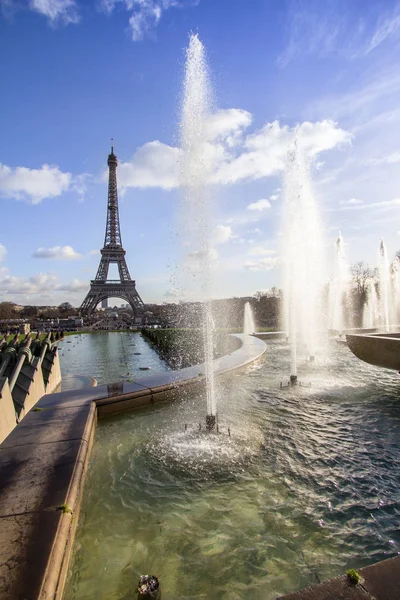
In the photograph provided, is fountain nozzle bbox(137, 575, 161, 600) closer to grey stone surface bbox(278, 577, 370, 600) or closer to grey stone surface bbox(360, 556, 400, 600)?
grey stone surface bbox(278, 577, 370, 600)

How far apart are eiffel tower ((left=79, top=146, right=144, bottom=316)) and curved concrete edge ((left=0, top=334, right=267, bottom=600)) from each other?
72674mm

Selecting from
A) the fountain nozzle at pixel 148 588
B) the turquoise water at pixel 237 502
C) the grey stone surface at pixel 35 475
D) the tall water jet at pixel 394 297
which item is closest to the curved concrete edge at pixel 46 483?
the grey stone surface at pixel 35 475

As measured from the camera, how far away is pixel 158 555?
9.69ft

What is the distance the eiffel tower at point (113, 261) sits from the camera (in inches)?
3049

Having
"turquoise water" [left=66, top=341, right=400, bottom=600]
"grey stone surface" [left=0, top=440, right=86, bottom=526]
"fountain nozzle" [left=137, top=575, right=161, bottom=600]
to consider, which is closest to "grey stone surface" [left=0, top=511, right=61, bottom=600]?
"grey stone surface" [left=0, top=440, right=86, bottom=526]

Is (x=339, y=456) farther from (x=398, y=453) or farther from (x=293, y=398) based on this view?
(x=293, y=398)

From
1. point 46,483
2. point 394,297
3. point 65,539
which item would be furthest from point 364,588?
point 394,297

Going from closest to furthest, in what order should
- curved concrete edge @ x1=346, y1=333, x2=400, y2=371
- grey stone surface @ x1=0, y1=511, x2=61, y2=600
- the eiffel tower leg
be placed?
1. grey stone surface @ x1=0, y1=511, x2=61, y2=600
2. curved concrete edge @ x1=346, y1=333, x2=400, y2=371
3. the eiffel tower leg

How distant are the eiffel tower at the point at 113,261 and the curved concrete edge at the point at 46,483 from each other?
72674 mm

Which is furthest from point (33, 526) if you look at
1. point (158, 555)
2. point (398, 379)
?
point (398, 379)

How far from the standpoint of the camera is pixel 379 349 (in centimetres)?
877

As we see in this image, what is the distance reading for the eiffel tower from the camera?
7744 cm

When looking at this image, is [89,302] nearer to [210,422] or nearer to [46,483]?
[210,422]

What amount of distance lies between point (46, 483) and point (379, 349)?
8.14 m
